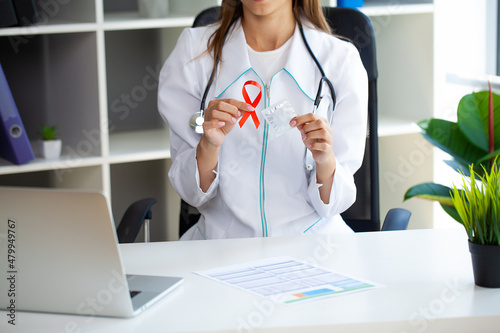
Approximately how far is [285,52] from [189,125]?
31 cm

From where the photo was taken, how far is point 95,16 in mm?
2180

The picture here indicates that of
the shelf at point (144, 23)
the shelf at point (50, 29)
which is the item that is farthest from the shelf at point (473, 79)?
the shelf at point (50, 29)

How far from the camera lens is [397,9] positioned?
8.11 ft

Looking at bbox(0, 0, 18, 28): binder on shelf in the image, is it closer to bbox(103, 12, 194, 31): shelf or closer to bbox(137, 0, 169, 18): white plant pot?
bbox(103, 12, 194, 31): shelf

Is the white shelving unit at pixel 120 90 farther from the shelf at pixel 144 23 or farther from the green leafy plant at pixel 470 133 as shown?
the green leafy plant at pixel 470 133

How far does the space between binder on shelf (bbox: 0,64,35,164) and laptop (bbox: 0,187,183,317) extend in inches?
44.3

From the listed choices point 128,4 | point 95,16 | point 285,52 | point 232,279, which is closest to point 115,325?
point 232,279

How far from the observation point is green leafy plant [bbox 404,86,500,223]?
1964 mm

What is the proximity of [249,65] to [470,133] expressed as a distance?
0.73 m

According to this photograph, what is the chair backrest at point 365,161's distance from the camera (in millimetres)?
1819

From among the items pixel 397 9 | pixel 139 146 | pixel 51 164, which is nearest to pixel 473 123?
pixel 397 9

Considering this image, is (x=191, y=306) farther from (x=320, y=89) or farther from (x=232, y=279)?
(x=320, y=89)

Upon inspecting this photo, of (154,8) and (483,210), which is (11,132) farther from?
(483,210)

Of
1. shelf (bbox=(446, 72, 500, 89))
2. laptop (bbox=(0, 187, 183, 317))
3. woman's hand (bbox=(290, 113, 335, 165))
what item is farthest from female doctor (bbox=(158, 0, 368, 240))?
shelf (bbox=(446, 72, 500, 89))
